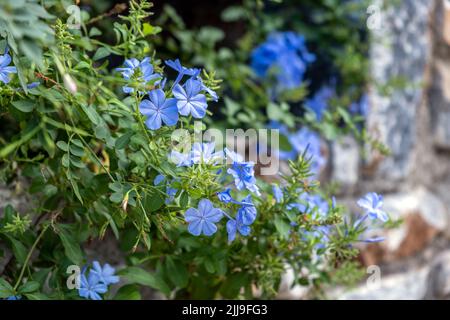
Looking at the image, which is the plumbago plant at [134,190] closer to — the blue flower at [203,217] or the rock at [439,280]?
the blue flower at [203,217]

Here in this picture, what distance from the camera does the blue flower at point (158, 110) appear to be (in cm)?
95

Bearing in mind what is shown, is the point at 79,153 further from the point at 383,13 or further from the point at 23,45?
the point at 383,13

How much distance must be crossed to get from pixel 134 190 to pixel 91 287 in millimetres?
195

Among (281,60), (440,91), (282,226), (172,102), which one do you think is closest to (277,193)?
(282,226)

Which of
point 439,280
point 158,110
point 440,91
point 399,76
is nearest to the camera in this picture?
point 158,110

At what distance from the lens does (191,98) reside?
959 millimetres

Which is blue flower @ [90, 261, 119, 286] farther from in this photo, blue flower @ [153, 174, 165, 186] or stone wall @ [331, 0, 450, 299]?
stone wall @ [331, 0, 450, 299]

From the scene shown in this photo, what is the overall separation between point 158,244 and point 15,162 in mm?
287

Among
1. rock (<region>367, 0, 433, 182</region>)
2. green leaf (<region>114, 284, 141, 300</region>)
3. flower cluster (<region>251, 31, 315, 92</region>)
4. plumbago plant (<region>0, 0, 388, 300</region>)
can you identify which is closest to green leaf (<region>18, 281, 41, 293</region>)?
plumbago plant (<region>0, 0, 388, 300</region>)

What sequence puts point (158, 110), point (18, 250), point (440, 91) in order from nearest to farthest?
point (158, 110) → point (18, 250) → point (440, 91)

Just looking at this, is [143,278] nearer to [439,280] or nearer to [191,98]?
[191,98]

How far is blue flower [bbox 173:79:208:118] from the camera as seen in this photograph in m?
0.95

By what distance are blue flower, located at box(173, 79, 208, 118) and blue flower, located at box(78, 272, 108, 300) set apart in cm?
34
